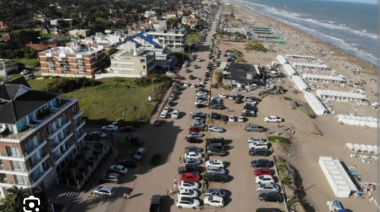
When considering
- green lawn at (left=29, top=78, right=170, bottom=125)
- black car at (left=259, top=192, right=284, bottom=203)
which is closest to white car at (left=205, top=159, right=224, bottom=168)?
black car at (left=259, top=192, right=284, bottom=203)

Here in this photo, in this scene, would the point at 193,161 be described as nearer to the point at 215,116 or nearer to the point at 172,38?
the point at 215,116

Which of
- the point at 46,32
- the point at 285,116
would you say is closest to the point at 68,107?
the point at 285,116

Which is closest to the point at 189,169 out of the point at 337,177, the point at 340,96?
the point at 337,177

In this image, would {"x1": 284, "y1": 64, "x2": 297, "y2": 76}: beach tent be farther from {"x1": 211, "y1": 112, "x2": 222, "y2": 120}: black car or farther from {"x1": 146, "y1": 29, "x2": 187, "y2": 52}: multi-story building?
{"x1": 211, "y1": 112, "x2": 222, "y2": 120}: black car

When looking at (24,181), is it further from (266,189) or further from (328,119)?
(328,119)

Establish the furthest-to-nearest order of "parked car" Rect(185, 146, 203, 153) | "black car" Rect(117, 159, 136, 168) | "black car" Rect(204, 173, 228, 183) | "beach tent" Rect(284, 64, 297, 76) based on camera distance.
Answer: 1. "beach tent" Rect(284, 64, 297, 76)
2. "parked car" Rect(185, 146, 203, 153)
3. "black car" Rect(117, 159, 136, 168)
4. "black car" Rect(204, 173, 228, 183)
